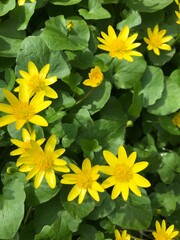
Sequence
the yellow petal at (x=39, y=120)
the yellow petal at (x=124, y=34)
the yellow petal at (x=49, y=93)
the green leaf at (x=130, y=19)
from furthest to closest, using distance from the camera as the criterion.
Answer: the green leaf at (x=130, y=19) < the yellow petal at (x=124, y=34) < the yellow petal at (x=49, y=93) < the yellow petal at (x=39, y=120)

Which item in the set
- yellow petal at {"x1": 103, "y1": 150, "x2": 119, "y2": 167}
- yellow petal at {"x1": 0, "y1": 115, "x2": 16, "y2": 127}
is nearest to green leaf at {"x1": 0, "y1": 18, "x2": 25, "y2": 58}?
yellow petal at {"x1": 0, "y1": 115, "x2": 16, "y2": 127}

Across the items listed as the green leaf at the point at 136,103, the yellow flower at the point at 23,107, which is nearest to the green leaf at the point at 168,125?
the green leaf at the point at 136,103

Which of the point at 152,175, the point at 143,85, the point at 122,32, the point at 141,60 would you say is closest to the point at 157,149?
the point at 152,175

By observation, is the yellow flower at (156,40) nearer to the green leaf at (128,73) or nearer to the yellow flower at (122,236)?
the green leaf at (128,73)

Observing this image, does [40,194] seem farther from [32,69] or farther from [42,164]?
[32,69]

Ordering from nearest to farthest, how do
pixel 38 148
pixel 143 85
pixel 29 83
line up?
pixel 38 148, pixel 29 83, pixel 143 85

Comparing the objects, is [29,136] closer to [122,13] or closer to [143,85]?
[143,85]
